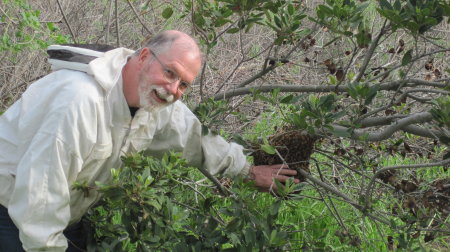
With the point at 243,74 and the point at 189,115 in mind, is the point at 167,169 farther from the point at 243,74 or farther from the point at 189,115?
the point at 243,74

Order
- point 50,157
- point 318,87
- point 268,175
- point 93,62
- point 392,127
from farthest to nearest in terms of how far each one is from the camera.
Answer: point 318,87 < point 268,175 < point 392,127 < point 93,62 < point 50,157

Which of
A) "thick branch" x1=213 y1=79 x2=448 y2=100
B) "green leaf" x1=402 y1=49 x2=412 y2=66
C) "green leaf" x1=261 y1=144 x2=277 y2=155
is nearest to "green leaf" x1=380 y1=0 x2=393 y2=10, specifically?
"green leaf" x1=402 y1=49 x2=412 y2=66

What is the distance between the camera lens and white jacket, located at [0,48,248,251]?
264cm

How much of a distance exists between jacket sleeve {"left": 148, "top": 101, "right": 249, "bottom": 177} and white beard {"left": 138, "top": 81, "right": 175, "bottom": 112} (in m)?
0.29

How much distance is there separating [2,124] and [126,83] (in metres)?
0.61

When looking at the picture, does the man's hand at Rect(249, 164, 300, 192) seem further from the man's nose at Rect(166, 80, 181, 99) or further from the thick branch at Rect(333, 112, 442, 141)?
the man's nose at Rect(166, 80, 181, 99)

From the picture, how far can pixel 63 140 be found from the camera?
2639mm

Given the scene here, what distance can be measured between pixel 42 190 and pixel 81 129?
295 millimetres

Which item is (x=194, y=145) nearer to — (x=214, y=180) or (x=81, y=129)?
(x=214, y=180)

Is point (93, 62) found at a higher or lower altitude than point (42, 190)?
higher

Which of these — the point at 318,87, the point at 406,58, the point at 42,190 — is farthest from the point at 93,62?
the point at 406,58

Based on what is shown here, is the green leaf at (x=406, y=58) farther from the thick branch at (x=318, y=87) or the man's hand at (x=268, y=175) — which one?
the man's hand at (x=268, y=175)

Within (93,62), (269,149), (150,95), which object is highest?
(93,62)

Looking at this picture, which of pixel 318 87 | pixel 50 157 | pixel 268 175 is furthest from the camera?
pixel 318 87
